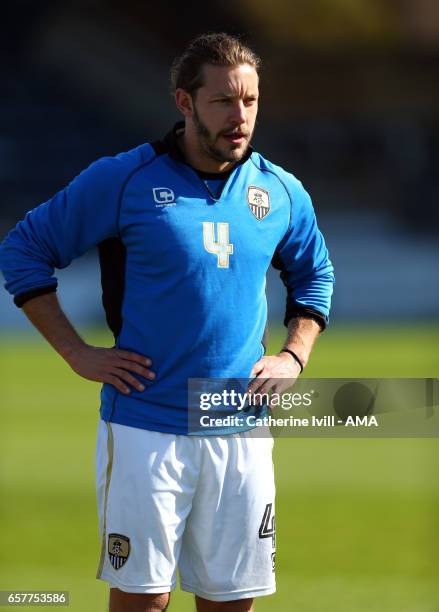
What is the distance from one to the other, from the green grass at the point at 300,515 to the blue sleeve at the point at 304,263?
156 cm

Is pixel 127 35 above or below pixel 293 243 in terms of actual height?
above

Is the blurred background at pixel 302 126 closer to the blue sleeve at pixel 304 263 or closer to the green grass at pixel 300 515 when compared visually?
the green grass at pixel 300 515

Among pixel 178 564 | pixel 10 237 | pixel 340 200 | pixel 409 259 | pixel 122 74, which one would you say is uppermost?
pixel 122 74

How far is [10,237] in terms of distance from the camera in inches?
118

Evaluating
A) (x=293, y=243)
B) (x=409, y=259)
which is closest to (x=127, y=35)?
(x=409, y=259)

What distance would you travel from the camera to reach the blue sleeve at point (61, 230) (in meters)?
2.92

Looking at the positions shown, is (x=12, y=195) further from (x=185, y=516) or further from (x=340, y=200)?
(x=185, y=516)

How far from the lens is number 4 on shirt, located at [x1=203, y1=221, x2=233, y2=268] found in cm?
291

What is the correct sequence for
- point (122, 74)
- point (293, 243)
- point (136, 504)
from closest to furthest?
1. point (136, 504)
2. point (293, 243)
3. point (122, 74)

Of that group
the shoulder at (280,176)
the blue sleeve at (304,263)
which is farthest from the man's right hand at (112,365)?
the shoulder at (280,176)

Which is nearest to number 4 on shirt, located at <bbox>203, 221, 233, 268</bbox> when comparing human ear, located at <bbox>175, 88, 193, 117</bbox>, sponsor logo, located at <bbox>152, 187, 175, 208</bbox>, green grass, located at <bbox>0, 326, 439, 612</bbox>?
sponsor logo, located at <bbox>152, 187, 175, 208</bbox>

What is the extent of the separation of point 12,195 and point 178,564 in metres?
16.4

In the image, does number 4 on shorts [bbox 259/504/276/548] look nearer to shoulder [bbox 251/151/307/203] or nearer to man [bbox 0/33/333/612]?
man [bbox 0/33/333/612]

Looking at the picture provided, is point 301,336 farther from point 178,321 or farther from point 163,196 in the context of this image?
point 163,196
